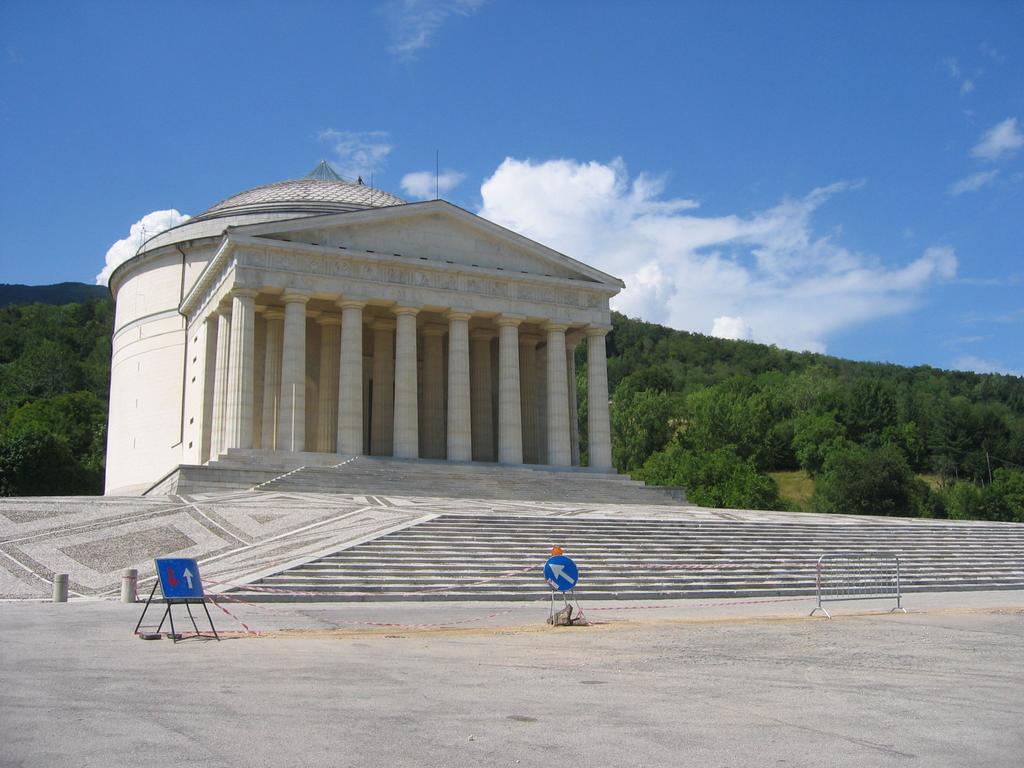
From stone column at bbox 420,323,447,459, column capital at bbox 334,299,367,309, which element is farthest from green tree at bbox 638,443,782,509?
column capital at bbox 334,299,367,309

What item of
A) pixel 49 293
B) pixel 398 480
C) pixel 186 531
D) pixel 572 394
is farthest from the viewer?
pixel 49 293

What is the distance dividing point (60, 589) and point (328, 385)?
84.3ft

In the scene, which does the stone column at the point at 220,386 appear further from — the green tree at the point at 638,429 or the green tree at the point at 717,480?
the green tree at the point at 638,429

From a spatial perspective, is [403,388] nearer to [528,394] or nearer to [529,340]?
[528,394]

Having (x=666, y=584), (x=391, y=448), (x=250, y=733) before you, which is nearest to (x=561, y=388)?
(x=391, y=448)

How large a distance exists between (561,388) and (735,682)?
114 feet

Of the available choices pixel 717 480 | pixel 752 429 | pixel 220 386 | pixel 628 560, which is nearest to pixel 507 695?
pixel 628 560

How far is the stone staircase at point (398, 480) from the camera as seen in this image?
1325 inches

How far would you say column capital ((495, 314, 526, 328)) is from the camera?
43656mm

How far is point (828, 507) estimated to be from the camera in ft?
222

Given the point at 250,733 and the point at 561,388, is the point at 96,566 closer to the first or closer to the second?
the point at 250,733

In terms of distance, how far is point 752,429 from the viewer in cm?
9056

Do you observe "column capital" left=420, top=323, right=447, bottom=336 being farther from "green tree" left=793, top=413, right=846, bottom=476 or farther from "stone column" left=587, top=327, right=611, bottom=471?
"green tree" left=793, top=413, right=846, bottom=476

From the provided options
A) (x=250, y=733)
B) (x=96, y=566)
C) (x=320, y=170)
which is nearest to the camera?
(x=250, y=733)
